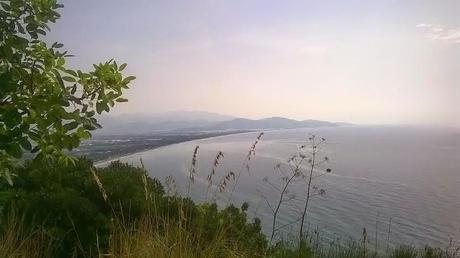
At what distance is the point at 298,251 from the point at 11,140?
3726 millimetres

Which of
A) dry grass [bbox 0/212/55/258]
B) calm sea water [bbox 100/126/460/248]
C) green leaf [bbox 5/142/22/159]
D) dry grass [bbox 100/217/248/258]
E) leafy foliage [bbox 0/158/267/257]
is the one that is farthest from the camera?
calm sea water [bbox 100/126/460/248]

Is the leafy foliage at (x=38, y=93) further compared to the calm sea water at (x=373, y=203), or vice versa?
the calm sea water at (x=373, y=203)

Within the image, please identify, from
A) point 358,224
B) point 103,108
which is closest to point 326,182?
point 358,224

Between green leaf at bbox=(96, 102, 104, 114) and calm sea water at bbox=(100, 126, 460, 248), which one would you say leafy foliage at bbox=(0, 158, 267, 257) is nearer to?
green leaf at bbox=(96, 102, 104, 114)

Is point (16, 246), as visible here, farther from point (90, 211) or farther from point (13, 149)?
point (13, 149)

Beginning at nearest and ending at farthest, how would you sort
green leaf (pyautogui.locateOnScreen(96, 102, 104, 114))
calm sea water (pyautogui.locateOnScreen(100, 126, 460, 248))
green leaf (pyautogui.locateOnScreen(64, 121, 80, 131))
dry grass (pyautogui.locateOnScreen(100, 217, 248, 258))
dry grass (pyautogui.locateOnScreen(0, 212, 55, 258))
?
1. green leaf (pyautogui.locateOnScreen(64, 121, 80, 131))
2. green leaf (pyautogui.locateOnScreen(96, 102, 104, 114))
3. dry grass (pyautogui.locateOnScreen(100, 217, 248, 258))
4. dry grass (pyautogui.locateOnScreen(0, 212, 55, 258))
5. calm sea water (pyautogui.locateOnScreen(100, 126, 460, 248))

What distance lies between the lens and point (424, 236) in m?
15.9

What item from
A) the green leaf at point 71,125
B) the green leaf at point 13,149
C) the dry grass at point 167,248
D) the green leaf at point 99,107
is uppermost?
the green leaf at point 99,107

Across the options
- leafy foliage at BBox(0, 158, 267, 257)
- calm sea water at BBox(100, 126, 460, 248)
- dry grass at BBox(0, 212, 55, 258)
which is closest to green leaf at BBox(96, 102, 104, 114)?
dry grass at BBox(0, 212, 55, 258)

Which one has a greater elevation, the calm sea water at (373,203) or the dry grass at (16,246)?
the dry grass at (16,246)

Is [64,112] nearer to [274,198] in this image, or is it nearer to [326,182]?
[274,198]

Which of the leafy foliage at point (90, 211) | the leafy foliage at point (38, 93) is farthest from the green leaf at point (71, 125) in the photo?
the leafy foliage at point (90, 211)

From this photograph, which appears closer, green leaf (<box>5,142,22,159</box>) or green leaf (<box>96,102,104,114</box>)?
green leaf (<box>5,142,22,159</box>)

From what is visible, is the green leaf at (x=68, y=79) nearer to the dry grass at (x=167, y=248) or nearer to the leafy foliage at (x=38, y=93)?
the leafy foliage at (x=38, y=93)
